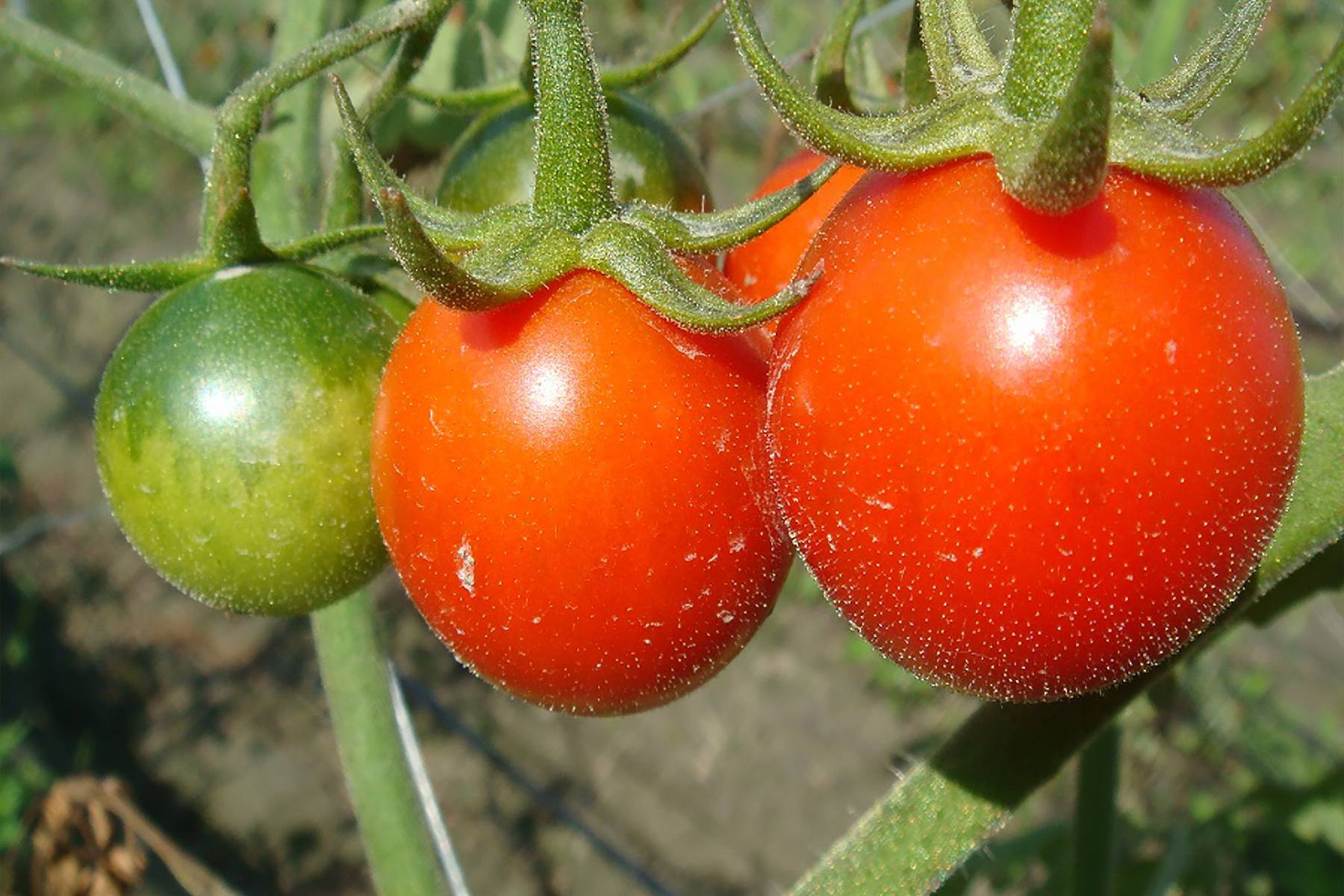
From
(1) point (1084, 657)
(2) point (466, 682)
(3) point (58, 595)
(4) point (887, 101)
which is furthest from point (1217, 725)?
(3) point (58, 595)

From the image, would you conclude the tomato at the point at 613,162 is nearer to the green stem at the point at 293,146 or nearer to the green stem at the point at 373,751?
the green stem at the point at 293,146

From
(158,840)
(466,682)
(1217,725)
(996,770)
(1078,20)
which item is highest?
(1078,20)

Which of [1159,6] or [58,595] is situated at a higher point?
[1159,6]

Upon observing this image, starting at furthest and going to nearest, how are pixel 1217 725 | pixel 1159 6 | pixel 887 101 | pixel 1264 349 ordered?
1. pixel 1217 725
2. pixel 1159 6
3. pixel 887 101
4. pixel 1264 349

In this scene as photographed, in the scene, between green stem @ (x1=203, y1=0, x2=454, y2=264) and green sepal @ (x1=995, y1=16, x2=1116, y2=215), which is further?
green stem @ (x1=203, y1=0, x2=454, y2=264)

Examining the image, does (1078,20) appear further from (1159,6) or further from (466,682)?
(466,682)

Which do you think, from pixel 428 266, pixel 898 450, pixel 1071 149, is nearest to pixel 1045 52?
pixel 1071 149

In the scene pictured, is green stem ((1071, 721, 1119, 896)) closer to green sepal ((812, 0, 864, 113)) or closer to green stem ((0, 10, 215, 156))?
green sepal ((812, 0, 864, 113))

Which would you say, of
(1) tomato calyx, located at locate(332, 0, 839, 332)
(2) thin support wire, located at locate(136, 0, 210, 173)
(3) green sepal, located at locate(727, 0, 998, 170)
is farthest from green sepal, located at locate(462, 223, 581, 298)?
(2) thin support wire, located at locate(136, 0, 210, 173)

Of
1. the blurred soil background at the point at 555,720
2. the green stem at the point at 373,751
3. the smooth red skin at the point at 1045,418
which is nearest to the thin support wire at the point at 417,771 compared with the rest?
the green stem at the point at 373,751
